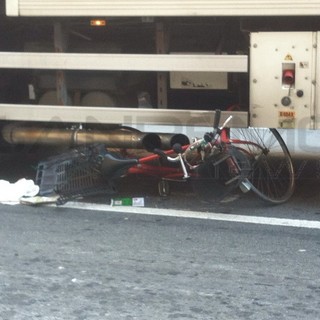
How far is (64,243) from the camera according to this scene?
4359 millimetres

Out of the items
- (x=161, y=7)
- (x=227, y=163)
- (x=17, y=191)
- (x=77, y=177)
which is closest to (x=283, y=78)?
(x=227, y=163)

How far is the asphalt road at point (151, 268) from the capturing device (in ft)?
10.9

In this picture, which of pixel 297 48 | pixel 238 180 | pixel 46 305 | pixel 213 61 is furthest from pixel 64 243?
pixel 297 48

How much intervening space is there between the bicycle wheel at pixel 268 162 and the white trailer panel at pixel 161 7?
105 cm

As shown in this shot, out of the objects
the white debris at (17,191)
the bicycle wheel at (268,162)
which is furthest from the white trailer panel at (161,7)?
the white debris at (17,191)

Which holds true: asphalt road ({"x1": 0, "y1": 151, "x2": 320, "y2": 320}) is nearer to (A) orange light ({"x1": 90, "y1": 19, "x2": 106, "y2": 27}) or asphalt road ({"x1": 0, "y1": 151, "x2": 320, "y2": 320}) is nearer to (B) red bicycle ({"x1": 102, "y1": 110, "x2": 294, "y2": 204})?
(B) red bicycle ({"x1": 102, "y1": 110, "x2": 294, "y2": 204})

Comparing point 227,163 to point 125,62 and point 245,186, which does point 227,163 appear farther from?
point 125,62

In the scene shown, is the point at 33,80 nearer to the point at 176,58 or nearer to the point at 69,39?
the point at 69,39

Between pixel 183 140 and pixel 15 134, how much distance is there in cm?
168

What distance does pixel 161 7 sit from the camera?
15.4 feet

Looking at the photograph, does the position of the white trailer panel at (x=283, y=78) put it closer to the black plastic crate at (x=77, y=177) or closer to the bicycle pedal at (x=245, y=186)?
the bicycle pedal at (x=245, y=186)

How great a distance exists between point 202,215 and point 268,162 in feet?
2.71

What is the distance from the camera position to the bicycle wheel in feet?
16.9

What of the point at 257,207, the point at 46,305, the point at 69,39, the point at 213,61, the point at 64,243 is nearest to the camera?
the point at 46,305
